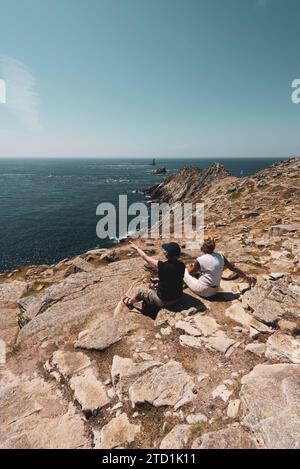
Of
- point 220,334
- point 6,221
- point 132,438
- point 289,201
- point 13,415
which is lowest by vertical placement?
point 6,221

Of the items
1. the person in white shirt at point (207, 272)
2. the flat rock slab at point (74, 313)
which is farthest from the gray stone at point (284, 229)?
the flat rock slab at point (74, 313)

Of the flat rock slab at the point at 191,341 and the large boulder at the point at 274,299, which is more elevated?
the large boulder at the point at 274,299

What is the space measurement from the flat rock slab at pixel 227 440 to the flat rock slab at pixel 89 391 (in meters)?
2.06

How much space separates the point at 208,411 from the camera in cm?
488

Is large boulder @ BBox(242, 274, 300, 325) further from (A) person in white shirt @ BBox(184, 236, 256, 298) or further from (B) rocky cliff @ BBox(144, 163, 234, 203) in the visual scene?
(B) rocky cliff @ BBox(144, 163, 234, 203)

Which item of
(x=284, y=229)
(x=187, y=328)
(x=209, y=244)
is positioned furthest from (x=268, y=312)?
(x=284, y=229)

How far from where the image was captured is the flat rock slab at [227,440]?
165 inches

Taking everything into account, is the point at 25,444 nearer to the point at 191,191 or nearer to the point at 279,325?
the point at 279,325

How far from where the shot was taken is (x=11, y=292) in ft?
48.7

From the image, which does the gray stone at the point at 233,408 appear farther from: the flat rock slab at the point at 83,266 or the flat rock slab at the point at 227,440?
the flat rock slab at the point at 83,266

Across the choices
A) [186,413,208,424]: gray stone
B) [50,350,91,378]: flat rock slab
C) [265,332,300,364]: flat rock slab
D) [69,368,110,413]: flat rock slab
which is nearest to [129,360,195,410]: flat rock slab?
[186,413,208,424]: gray stone

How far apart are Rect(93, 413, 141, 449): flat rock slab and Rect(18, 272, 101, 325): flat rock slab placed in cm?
608

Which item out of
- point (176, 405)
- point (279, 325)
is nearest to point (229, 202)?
point (279, 325)

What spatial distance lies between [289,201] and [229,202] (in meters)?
8.03
